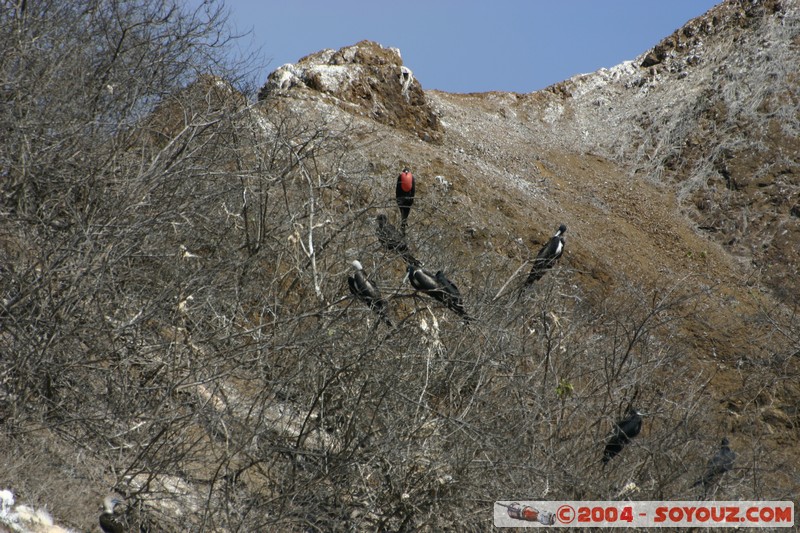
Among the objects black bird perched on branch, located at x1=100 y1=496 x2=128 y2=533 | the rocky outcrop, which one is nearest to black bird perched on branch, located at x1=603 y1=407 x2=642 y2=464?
black bird perched on branch, located at x1=100 y1=496 x2=128 y2=533

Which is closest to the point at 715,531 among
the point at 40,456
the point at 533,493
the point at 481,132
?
the point at 533,493

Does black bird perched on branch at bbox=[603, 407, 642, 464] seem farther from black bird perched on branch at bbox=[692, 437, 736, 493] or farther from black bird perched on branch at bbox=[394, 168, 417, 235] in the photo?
black bird perched on branch at bbox=[394, 168, 417, 235]

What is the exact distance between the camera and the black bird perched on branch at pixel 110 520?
5.28 meters

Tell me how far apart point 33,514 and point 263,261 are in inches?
155

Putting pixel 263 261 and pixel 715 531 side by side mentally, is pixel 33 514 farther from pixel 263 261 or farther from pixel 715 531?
pixel 715 531

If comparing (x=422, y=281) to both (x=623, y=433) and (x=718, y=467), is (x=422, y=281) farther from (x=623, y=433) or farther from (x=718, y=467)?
(x=718, y=467)

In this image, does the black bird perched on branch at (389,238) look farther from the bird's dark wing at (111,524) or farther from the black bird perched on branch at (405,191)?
the bird's dark wing at (111,524)

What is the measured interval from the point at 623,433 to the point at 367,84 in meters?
13.5

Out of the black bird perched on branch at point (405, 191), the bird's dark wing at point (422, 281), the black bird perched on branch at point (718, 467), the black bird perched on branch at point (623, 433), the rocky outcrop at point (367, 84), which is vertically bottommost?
the black bird perched on branch at point (718, 467)

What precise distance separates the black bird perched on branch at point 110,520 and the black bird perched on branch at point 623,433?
3.55 meters

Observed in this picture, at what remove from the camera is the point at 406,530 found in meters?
5.98

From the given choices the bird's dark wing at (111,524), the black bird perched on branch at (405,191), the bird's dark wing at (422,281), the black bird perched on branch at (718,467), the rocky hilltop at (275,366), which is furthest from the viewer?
the black bird perched on branch at (405,191)

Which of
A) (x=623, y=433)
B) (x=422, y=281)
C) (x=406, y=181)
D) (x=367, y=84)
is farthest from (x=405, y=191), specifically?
(x=367, y=84)

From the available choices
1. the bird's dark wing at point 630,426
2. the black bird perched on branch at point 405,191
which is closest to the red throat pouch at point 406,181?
the black bird perched on branch at point 405,191
